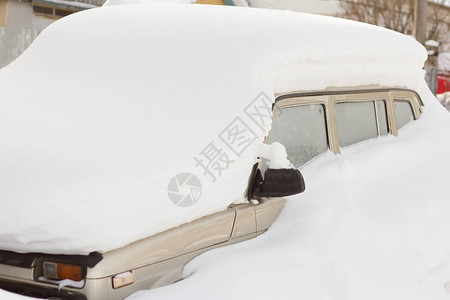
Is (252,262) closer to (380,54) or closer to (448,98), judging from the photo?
(380,54)

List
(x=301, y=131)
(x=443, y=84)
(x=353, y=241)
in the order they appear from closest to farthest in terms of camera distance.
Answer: (x=353, y=241) < (x=301, y=131) < (x=443, y=84)

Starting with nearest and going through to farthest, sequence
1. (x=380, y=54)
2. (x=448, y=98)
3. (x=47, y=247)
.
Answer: (x=47, y=247)
(x=380, y=54)
(x=448, y=98)

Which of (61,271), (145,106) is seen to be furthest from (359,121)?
(61,271)

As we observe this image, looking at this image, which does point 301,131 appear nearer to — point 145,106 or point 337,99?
point 337,99

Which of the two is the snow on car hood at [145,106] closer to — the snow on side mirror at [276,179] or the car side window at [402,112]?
the snow on side mirror at [276,179]

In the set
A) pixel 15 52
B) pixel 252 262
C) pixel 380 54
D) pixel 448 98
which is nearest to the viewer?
pixel 252 262

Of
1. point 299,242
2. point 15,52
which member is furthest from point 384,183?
point 15,52

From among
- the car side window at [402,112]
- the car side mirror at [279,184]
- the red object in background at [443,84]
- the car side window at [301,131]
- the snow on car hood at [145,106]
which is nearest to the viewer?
the snow on car hood at [145,106]

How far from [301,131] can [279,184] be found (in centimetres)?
75

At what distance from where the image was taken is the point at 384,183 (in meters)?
3.50

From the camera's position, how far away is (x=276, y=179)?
2801 millimetres

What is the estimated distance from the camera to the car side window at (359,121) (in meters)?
3.73

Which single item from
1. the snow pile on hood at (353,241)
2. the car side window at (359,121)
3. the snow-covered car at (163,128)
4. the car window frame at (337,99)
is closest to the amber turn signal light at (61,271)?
the snow-covered car at (163,128)

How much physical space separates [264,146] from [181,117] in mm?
491
